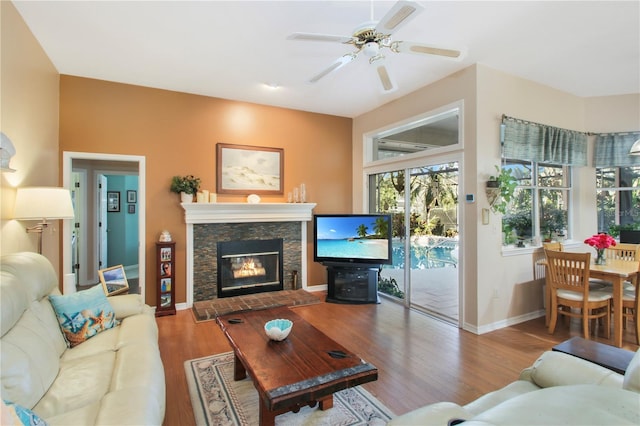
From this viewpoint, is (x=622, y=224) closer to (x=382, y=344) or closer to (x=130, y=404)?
(x=382, y=344)

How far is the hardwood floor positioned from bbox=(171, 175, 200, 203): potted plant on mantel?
1.55 m

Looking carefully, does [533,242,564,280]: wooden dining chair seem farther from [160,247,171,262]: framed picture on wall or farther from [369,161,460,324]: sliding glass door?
[160,247,171,262]: framed picture on wall

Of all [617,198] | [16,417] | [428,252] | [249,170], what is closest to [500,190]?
[428,252]

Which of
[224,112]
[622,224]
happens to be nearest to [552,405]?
[224,112]

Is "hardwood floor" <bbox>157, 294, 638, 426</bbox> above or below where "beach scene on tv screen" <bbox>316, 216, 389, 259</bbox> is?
below

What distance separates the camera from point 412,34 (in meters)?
2.94

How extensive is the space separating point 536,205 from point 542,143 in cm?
84

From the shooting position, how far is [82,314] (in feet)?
7.72

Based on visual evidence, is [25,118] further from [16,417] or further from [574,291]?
[574,291]

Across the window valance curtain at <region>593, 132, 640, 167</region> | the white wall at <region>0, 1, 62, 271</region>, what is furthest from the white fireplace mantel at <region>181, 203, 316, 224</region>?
the window valance curtain at <region>593, 132, 640, 167</region>

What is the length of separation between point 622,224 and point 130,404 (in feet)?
20.4

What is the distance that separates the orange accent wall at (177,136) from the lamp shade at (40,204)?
1.62 metres

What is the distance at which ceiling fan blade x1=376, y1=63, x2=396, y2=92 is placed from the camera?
2.65 meters

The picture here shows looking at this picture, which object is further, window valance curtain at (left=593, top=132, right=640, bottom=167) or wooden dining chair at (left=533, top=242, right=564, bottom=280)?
window valance curtain at (left=593, top=132, right=640, bottom=167)
